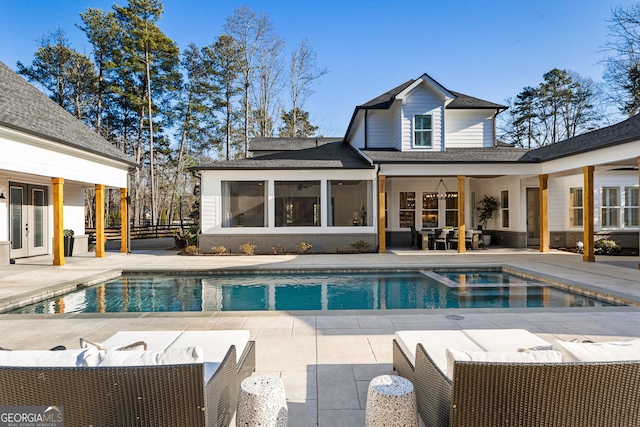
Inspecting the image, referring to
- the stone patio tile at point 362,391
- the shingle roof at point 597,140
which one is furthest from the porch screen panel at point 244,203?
the stone patio tile at point 362,391

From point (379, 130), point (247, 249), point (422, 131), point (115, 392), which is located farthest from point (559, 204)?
point (115, 392)

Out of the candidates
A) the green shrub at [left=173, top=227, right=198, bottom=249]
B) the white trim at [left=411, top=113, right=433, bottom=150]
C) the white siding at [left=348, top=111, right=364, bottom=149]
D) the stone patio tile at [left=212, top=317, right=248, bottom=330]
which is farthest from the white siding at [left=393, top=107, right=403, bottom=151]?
the stone patio tile at [left=212, top=317, right=248, bottom=330]

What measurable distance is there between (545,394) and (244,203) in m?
12.3

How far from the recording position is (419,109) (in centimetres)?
1398

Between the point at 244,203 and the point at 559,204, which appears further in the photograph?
the point at 559,204

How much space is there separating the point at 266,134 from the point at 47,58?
14.7m

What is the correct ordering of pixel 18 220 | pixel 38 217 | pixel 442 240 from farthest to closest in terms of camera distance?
pixel 442 240
pixel 38 217
pixel 18 220

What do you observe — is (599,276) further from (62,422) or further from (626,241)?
(62,422)

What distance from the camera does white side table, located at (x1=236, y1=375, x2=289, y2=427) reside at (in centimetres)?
220

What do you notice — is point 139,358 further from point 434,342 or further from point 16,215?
point 16,215

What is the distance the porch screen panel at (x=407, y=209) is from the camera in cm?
1566

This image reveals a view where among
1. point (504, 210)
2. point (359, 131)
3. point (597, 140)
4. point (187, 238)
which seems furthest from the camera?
point (359, 131)

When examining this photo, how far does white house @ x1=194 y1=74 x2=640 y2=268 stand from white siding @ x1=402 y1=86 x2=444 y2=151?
0.04 m

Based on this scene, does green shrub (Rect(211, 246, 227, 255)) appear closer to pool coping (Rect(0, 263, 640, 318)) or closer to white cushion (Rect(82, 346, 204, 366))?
pool coping (Rect(0, 263, 640, 318))
